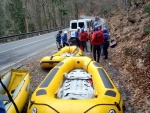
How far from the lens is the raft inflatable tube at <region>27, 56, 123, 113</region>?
496 centimetres

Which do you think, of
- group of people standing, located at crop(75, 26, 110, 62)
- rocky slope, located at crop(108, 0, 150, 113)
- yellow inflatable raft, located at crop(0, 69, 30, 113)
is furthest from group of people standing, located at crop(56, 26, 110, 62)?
yellow inflatable raft, located at crop(0, 69, 30, 113)

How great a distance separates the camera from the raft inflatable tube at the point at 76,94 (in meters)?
4.96

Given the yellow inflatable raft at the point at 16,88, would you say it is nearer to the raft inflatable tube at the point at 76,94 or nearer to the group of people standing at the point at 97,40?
the raft inflatable tube at the point at 76,94

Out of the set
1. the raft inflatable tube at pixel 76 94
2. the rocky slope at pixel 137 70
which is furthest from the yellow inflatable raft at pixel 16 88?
the rocky slope at pixel 137 70

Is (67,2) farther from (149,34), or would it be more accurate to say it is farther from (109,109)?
(109,109)

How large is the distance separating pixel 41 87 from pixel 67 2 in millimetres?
64873

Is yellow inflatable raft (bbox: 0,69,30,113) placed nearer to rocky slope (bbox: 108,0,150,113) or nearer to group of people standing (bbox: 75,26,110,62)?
rocky slope (bbox: 108,0,150,113)

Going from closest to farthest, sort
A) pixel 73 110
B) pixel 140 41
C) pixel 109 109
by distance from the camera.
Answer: pixel 73 110, pixel 109 109, pixel 140 41

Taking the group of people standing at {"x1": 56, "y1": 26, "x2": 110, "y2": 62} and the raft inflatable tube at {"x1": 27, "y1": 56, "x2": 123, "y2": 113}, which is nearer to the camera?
the raft inflatable tube at {"x1": 27, "y1": 56, "x2": 123, "y2": 113}

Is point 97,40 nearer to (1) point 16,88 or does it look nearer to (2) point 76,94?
(1) point 16,88

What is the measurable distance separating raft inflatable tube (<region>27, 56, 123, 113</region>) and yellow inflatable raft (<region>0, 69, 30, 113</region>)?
0.50 m

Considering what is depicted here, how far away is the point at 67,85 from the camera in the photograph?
279 inches

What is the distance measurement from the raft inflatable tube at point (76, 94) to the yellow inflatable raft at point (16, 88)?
0.50 m

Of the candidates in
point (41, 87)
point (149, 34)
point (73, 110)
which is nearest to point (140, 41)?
point (149, 34)
